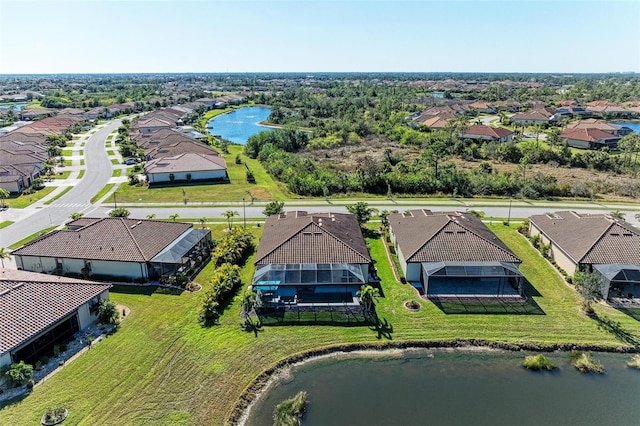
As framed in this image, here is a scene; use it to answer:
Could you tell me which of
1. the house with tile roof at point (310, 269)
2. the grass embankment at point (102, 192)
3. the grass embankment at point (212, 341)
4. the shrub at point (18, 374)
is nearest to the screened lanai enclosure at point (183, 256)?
the grass embankment at point (212, 341)

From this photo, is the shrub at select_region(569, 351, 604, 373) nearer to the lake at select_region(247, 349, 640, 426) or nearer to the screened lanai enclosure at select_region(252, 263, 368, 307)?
the lake at select_region(247, 349, 640, 426)

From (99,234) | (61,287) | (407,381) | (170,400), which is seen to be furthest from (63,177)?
(407,381)

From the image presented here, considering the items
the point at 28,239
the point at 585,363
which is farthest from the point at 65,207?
the point at 585,363

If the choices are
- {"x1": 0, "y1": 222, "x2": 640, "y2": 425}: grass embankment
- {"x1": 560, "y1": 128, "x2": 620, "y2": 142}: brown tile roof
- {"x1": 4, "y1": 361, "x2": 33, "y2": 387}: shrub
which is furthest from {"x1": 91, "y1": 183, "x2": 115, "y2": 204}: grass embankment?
{"x1": 560, "y1": 128, "x2": 620, "y2": 142}: brown tile roof

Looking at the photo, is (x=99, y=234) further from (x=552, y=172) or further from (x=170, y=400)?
(x=552, y=172)

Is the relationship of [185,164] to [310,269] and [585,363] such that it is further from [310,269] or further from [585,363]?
[585,363]

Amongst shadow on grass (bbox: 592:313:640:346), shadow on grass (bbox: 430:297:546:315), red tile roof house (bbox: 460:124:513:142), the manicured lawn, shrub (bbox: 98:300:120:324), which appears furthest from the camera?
red tile roof house (bbox: 460:124:513:142)
